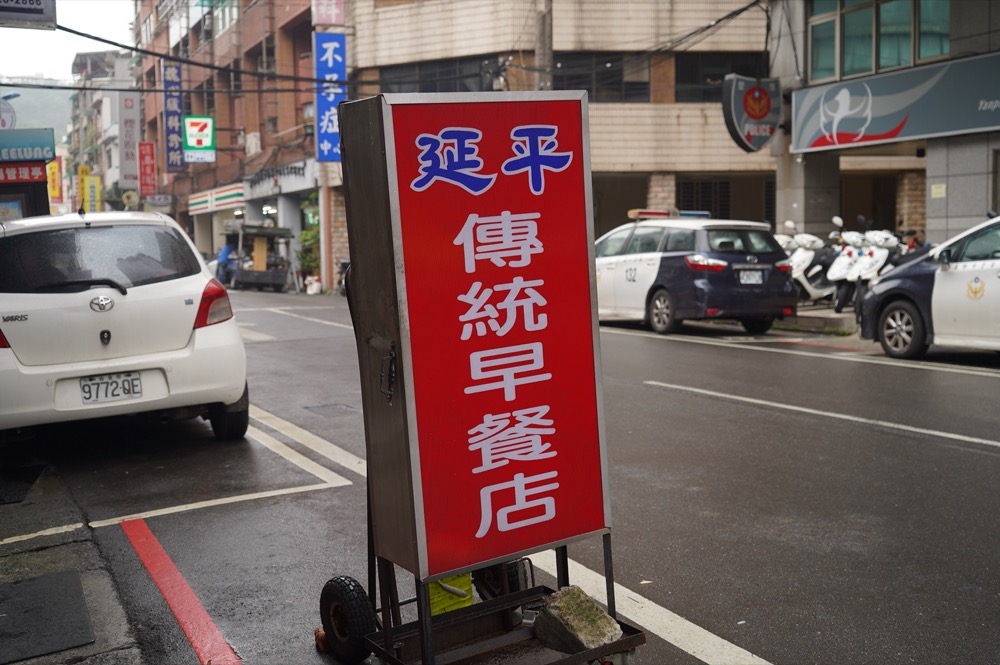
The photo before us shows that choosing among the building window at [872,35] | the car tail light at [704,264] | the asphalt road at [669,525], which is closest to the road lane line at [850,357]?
the car tail light at [704,264]

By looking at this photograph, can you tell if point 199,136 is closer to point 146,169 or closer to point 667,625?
point 146,169

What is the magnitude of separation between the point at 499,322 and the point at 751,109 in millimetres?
18074

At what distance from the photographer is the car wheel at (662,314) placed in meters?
14.9

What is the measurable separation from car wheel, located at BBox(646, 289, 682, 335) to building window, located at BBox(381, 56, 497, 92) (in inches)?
618

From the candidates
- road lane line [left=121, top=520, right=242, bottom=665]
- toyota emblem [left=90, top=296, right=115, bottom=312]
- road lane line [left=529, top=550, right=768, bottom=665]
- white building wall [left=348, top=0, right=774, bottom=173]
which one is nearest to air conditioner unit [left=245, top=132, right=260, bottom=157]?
white building wall [left=348, top=0, right=774, bottom=173]

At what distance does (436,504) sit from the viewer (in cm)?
306

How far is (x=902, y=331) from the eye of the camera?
37.8 ft

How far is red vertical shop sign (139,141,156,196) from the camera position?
57.8 m

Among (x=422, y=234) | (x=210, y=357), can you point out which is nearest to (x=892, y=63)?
(x=210, y=357)

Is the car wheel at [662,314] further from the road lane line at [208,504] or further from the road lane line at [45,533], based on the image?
the road lane line at [45,533]

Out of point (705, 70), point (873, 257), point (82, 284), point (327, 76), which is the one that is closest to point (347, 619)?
point (82, 284)

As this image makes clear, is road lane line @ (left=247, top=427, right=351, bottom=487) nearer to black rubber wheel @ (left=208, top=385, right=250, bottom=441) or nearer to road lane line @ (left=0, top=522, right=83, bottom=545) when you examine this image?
black rubber wheel @ (left=208, top=385, right=250, bottom=441)

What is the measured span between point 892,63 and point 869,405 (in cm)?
1196

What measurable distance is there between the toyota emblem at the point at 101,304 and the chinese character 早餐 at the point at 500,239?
403 centimetres
